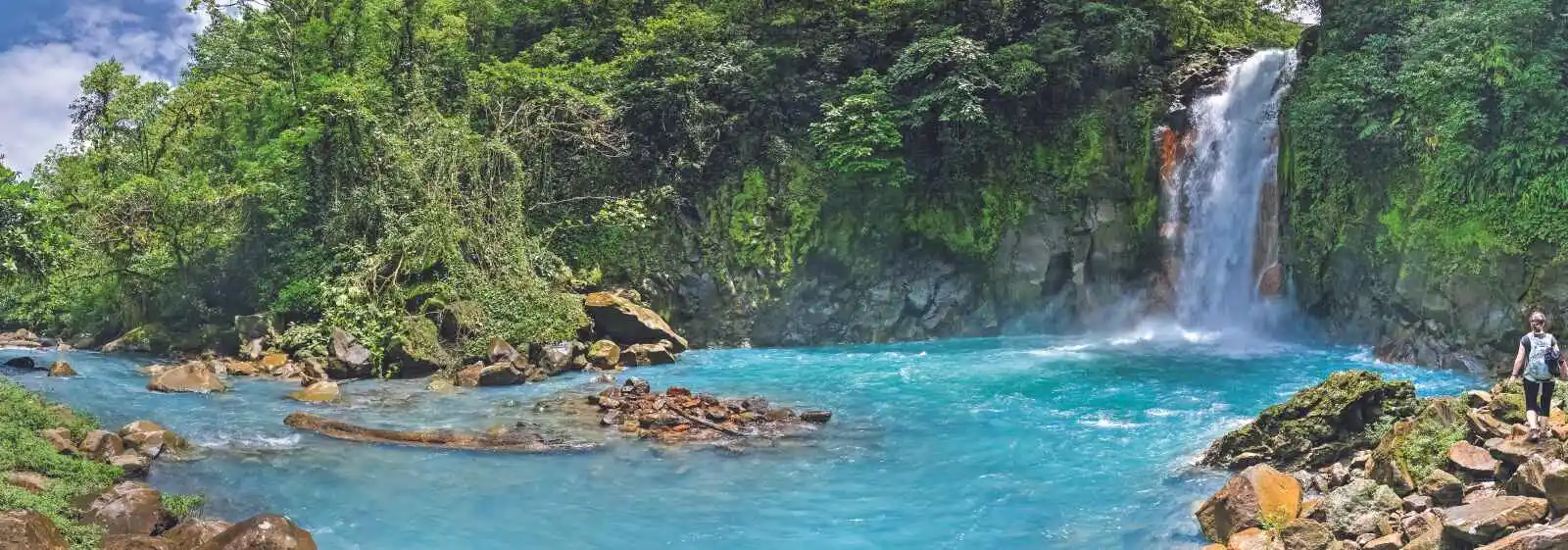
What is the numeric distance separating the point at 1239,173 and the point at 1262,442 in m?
14.7

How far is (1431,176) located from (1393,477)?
12.7m

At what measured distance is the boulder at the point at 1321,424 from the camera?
410 inches

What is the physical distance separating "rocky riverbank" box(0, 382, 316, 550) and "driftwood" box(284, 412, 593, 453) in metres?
2.34

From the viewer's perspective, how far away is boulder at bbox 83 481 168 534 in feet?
27.5

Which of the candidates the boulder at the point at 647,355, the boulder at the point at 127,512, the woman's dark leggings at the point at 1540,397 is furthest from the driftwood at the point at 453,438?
the woman's dark leggings at the point at 1540,397

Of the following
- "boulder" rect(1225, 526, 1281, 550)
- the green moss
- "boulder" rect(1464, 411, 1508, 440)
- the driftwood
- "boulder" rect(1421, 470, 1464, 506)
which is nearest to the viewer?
"boulder" rect(1421, 470, 1464, 506)

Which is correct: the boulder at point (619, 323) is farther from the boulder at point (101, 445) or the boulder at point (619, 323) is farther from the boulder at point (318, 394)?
the boulder at point (101, 445)

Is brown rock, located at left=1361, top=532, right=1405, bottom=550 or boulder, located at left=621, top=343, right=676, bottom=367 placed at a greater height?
boulder, located at left=621, top=343, right=676, bottom=367

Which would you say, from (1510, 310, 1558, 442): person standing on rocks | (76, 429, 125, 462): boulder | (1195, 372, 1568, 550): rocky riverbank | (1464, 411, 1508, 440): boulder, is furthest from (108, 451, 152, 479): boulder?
(1510, 310, 1558, 442): person standing on rocks

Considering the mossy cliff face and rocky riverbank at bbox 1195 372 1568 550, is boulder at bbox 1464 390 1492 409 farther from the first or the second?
the mossy cliff face

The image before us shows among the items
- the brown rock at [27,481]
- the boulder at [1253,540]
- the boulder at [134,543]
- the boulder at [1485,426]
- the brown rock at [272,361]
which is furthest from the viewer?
the brown rock at [272,361]

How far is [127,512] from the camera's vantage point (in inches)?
334

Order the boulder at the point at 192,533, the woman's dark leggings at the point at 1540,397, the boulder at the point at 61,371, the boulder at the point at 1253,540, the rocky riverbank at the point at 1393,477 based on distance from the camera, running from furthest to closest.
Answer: the boulder at the point at 61,371 → the woman's dark leggings at the point at 1540,397 → the boulder at the point at 192,533 → the boulder at the point at 1253,540 → the rocky riverbank at the point at 1393,477

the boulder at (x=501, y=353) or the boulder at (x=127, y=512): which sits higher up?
the boulder at (x=501, y=353)
